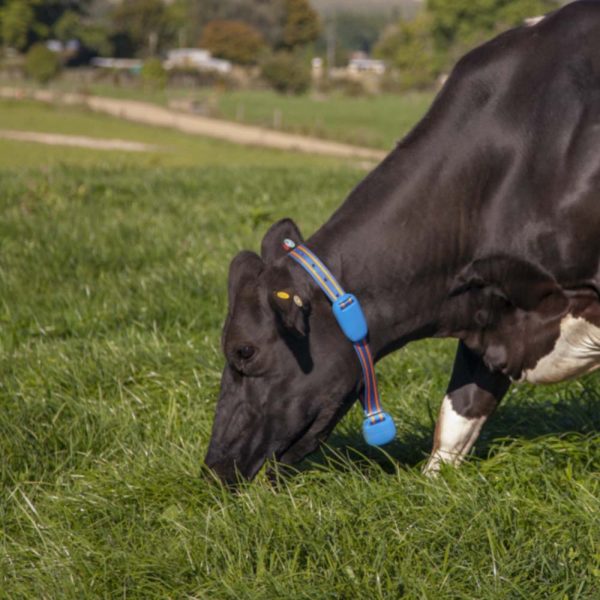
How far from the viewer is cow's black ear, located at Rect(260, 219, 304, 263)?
3.97 meters

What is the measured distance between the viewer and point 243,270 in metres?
3.90

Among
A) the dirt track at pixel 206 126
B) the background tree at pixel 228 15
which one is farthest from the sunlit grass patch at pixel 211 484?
the background tree at pixel 228 15

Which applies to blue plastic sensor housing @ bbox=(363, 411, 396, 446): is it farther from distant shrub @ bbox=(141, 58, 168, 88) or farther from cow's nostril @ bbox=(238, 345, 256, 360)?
distant shrub @ bbox=(141, 58, 168, 88)

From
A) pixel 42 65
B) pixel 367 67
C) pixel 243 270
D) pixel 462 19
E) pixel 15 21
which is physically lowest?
pixel 367 67

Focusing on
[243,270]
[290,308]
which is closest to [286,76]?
[243,270]

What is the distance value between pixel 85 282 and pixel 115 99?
55382 mm

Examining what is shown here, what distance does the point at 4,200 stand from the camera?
1142 centimetres

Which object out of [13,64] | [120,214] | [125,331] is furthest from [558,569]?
[13,64]

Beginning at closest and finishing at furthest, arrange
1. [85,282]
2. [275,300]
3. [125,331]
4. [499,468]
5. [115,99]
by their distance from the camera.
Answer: [275,300], [499,468], [125,331], [85,282], [115,99]

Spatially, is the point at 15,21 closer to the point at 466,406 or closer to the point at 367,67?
the point at 367,67

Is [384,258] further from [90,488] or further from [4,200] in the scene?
[4,200]

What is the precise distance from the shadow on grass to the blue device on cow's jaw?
392 mm

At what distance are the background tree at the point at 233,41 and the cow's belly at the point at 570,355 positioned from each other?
372ft

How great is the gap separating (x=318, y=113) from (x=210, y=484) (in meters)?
56.1
